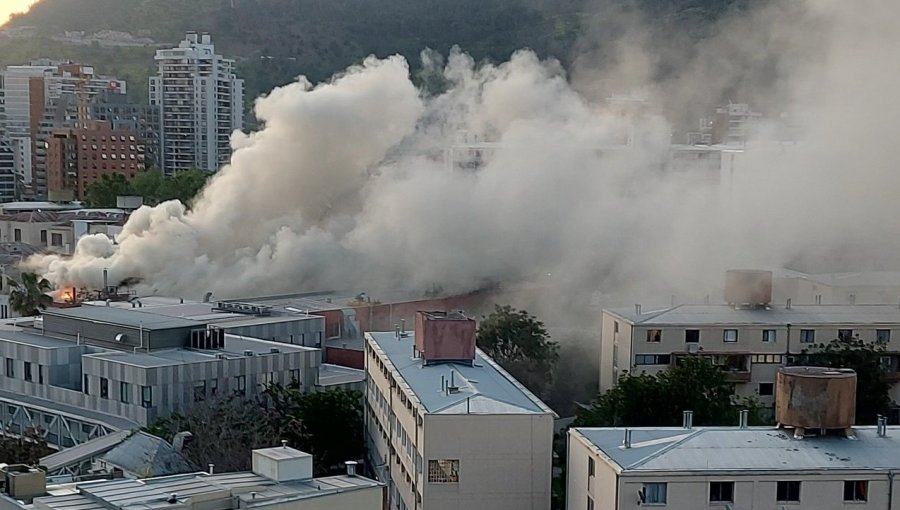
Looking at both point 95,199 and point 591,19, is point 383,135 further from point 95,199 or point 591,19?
→ point 591,19

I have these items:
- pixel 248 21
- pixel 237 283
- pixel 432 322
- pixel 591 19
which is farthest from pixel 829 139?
pixel 248 21

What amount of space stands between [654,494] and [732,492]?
0.90m

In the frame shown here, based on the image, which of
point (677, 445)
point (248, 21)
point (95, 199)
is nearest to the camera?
point (677, 445)

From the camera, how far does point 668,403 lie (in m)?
22.3

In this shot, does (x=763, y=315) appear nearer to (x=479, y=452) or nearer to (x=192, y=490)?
(x=479, y=452)

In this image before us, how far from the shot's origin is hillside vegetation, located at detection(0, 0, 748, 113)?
323 ft

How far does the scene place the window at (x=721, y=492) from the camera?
15555mm

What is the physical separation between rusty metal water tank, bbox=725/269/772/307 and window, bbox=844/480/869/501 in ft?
40.6

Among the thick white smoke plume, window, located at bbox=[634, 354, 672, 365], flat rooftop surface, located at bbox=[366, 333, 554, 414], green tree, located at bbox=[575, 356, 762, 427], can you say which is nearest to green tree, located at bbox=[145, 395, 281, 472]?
flat rooftop surface, located at bbox=[366, 333, 554, 414]

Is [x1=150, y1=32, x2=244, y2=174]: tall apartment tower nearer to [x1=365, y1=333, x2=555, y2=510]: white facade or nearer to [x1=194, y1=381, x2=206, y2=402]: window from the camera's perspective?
[x1=194, y1=381, x2=206, y2=402]: window

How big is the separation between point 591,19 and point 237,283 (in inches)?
2684

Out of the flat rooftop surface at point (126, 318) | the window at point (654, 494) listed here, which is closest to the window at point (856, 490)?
the window at point (654, 494)

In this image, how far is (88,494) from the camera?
12953 millimetres

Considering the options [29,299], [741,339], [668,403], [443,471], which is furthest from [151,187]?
[443,471]
